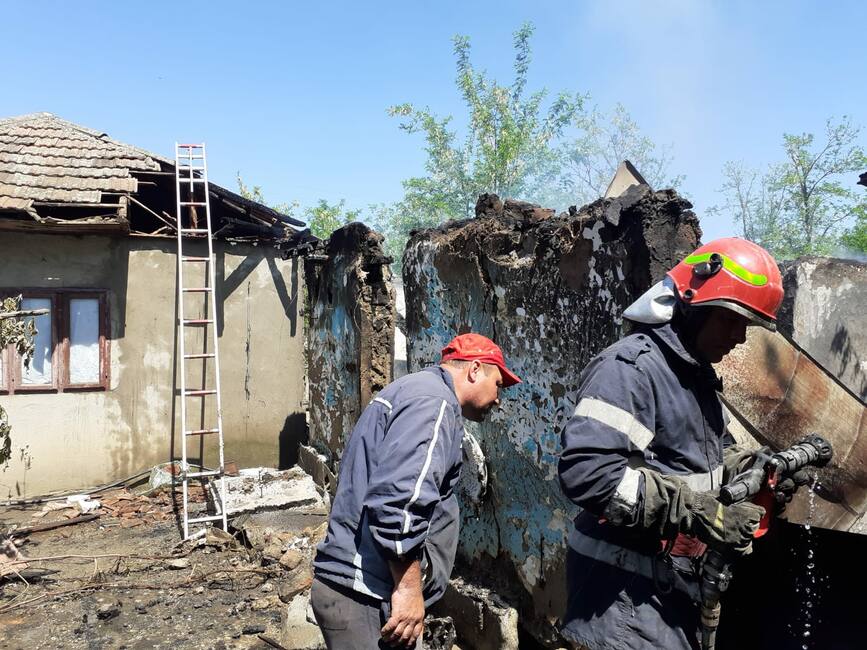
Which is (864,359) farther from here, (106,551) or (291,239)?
(106,551)

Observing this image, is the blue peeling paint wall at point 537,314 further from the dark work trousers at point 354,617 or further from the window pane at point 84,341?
the window pane at point 84,341

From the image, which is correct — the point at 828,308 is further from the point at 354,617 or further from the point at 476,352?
the point at 354,617

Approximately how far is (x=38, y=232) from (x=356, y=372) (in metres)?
4.39

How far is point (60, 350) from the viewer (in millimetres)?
7719

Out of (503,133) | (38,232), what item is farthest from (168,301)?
(503,133)

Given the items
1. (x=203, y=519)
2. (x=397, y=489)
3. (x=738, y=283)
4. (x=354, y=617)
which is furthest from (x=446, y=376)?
(x=203, y=519)

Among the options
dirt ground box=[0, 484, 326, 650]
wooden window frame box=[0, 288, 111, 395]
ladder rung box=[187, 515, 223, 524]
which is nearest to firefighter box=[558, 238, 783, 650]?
dirt ground box=[0, 484, 326, 650]

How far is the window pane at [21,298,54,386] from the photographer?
763cm

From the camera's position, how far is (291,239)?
8.32 m

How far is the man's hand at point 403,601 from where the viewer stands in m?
2.16

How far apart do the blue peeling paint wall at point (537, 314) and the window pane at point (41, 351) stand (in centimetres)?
562

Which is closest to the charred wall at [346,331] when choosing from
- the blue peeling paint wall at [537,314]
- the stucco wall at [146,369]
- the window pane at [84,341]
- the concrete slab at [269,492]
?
the concrete slab at [269,492]

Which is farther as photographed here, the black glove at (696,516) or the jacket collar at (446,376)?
the jacket collar at (446,376)

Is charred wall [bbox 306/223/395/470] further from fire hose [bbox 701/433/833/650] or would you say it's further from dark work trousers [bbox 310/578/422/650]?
fire hose [bbox 701/433/833/650]
